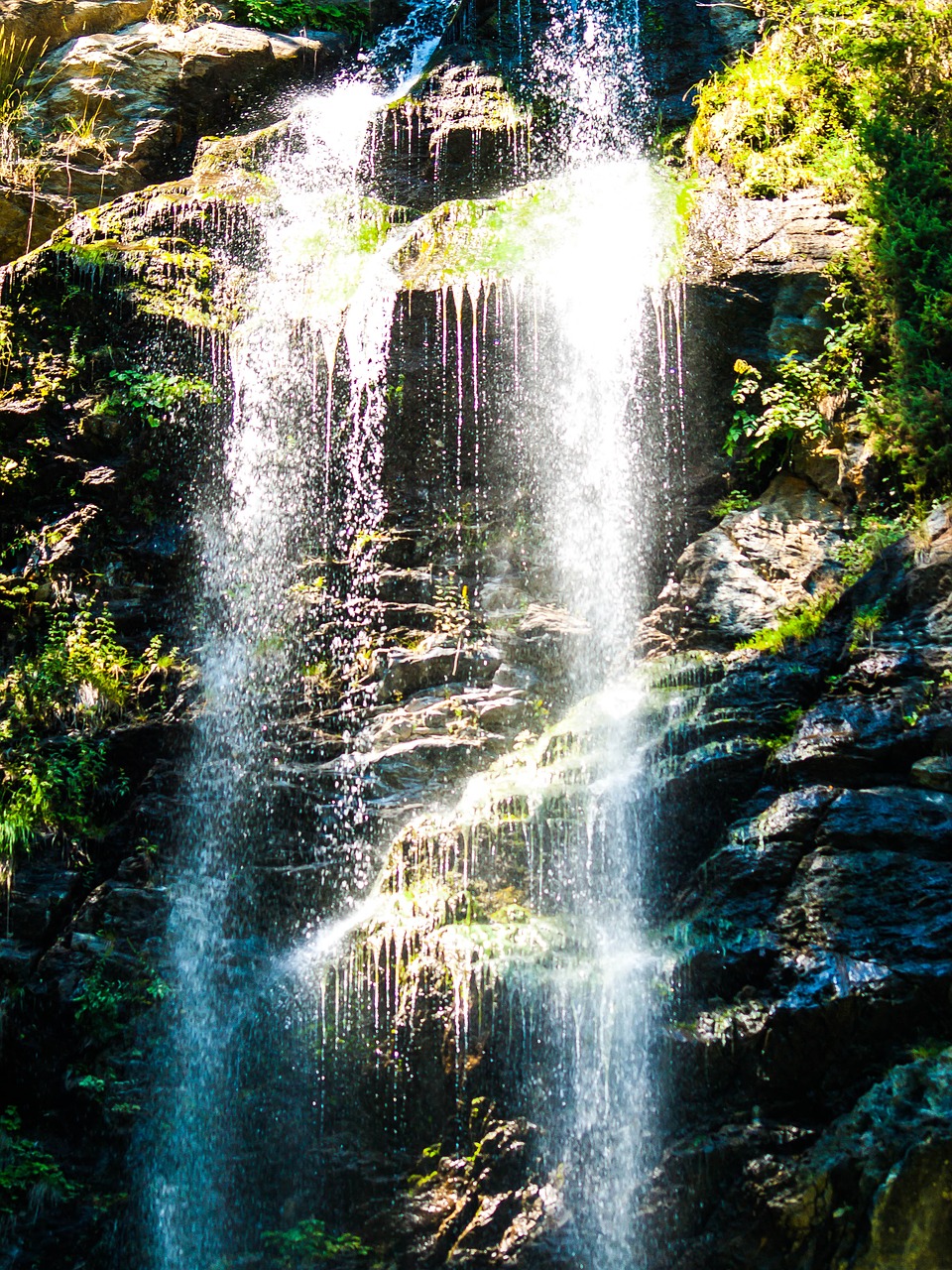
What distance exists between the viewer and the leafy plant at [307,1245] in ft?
21.5

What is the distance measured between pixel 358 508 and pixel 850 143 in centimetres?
606

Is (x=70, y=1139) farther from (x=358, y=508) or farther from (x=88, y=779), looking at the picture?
(x=358, y=508)

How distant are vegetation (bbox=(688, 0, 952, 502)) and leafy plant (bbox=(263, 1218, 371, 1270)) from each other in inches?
268

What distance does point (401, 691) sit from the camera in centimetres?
911

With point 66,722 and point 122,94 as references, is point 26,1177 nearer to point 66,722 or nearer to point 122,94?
point 66,722

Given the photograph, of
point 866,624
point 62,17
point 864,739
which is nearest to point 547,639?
point 866,624

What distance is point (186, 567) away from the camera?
33.2 ft

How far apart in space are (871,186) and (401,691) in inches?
253

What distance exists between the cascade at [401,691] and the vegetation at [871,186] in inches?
43.8

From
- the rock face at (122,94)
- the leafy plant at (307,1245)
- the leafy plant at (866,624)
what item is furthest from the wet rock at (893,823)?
the rock face at (122,94)

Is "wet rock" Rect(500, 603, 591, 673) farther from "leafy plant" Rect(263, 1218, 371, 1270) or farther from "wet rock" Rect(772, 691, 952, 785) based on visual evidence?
"leafy plant" Rect(263, 1218, 371, 1270)

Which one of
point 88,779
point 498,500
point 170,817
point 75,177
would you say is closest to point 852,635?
point 498,500

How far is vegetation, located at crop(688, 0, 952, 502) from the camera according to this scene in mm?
8516

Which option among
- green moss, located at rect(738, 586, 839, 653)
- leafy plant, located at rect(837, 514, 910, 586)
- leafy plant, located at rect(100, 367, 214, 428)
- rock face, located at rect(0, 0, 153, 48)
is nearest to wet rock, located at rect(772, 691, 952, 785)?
green moss, located at rect(738, 586, 839, 653)
